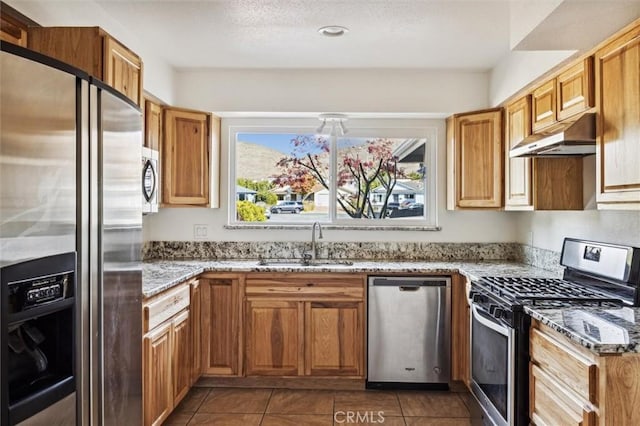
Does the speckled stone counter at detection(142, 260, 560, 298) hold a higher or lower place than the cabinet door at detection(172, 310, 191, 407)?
higher

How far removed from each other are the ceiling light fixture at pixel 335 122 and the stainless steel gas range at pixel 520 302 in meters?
1.74

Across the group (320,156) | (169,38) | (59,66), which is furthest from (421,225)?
(59,66)

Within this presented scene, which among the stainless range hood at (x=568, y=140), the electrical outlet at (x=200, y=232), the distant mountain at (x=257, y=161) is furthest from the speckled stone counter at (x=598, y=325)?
the electrical outlet at (x=200, y=232)

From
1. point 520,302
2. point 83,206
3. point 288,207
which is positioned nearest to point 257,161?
point 288,207

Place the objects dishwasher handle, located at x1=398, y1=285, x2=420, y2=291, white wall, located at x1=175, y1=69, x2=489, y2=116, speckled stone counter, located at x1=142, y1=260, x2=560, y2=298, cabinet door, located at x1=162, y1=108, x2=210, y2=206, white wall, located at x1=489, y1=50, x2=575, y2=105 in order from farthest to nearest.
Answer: white wall, located at x1=175, y1=69, x2=489, y2=116 → cabinet door, located at x1=162, y1=108, x2=210, y2=206 → dishwasher handle, located at x1=398, y1=285, x2=420, y2=291 → speckled stone counter, located at x1=142, y1=260, x2=560, y2=298 → white wall, located at x1=489, y1=50, x2=575, y2=105

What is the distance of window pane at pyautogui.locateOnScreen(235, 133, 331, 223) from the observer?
13.3 ft

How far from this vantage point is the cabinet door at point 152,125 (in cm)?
314

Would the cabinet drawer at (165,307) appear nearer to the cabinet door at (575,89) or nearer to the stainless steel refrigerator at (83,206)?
the stainless steel refrigerator at (83,206)

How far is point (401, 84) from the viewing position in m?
3.77

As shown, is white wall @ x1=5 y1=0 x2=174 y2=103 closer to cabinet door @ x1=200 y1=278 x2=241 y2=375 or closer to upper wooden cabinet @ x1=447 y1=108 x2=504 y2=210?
cabinet door @ x1=200 y1=278 x2=241 y2=375

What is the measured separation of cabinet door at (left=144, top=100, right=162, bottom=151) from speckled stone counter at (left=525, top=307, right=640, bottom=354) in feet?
8.32

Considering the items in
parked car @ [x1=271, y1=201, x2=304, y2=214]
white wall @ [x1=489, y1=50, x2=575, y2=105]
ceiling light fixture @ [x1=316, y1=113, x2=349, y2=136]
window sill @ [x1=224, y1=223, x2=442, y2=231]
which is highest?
white wall @ [x1=489, y1=50, x2=575, y2=105]

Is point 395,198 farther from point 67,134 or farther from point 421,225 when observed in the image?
point 67,134

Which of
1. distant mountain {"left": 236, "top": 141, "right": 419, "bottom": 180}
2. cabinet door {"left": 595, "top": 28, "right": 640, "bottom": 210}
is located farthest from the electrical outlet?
cabinet door {"left": 595, "top": 28, "right": 640, "bottom": 210}
